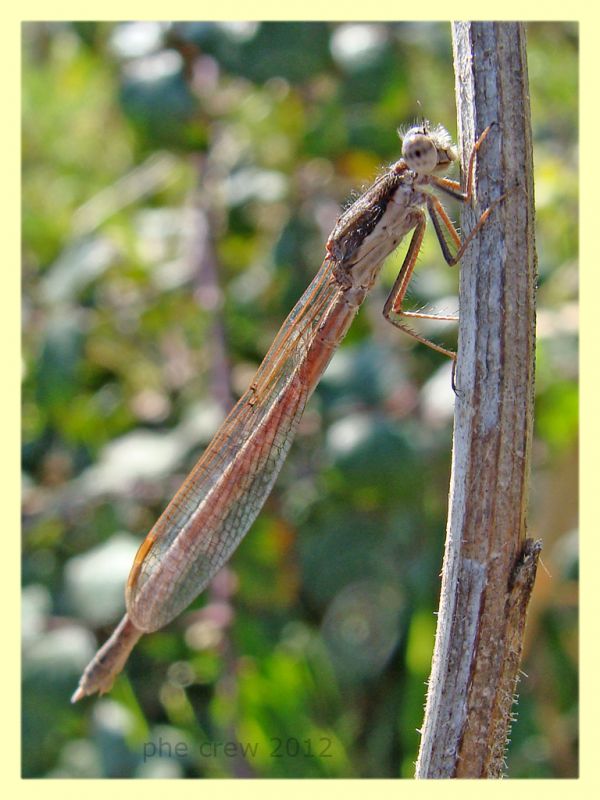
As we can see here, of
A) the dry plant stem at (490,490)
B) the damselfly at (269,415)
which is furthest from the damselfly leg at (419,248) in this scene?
the dry plant stem at (490,490)

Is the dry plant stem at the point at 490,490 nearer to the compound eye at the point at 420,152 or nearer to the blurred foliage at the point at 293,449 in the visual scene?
the compound eye at the point at 420,152

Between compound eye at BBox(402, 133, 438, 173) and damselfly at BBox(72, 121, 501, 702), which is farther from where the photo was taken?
damselfly at BBox(72, 121, 501, 702)

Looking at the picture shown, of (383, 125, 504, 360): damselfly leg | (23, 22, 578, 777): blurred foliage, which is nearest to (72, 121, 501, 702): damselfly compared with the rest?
(383, 125, 504, 360): damselfly leg

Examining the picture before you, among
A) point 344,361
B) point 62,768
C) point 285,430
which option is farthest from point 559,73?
point 62,768

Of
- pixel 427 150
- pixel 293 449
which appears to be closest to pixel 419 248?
pixel 427 150

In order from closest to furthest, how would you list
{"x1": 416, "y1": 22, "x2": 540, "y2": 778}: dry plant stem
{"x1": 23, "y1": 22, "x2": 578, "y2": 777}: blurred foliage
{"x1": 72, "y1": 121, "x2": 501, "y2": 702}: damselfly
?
1. {"x1": 416, "y1": 22, "x2": 540, "y2": 778}: dry plant stem
2. {"x1": 72, "y1": 121, "x2": 501, "y2": 702}: damselfly
3. {"x1": 23, "y1": 22, "x2": 578, "y2": 777}: blurred foliage

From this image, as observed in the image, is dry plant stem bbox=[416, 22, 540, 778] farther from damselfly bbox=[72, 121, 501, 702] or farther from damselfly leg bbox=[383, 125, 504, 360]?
damselfly bbox=[72, 121, 501, 702]

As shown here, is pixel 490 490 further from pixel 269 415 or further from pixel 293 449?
pixel 293 449
